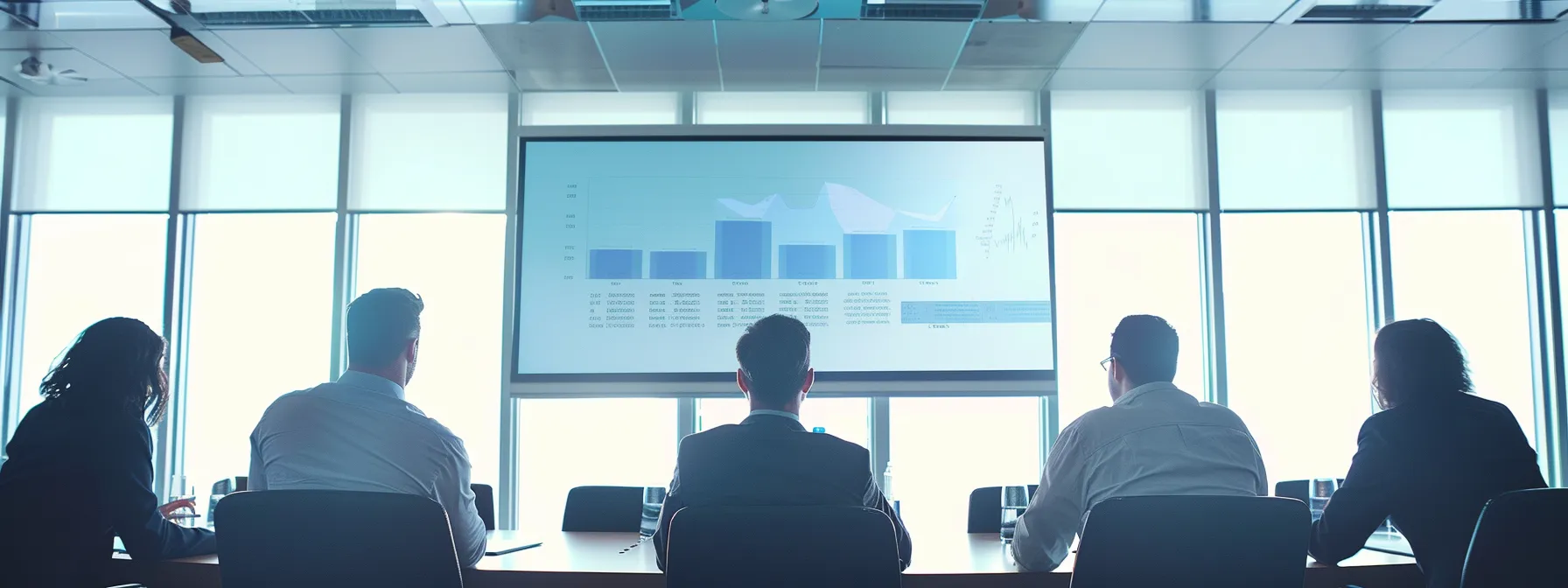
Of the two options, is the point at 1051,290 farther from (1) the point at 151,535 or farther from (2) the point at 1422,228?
(1) the point at 151,535

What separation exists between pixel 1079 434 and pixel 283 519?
1554 mm

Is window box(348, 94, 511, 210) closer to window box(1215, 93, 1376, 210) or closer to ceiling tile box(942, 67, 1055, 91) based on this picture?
ceiling tile box(942, 67, 1055, 91)

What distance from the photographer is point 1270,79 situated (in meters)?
4.49

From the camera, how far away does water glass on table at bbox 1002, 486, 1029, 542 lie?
2.34 metres

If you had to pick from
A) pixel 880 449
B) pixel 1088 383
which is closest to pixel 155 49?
pixel 880 449

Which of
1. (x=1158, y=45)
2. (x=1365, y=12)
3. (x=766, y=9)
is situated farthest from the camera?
(x=1158, y=45)

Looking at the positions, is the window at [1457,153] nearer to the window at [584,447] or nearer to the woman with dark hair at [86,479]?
the window at [584,447]

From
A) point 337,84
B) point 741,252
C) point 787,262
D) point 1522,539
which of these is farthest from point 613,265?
point 1522,539

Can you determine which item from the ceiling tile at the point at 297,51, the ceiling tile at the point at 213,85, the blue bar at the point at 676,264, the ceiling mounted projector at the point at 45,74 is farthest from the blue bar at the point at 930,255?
the ceiling mounted projector at the point at 45,74

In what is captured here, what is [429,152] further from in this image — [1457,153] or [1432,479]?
[1457,153]

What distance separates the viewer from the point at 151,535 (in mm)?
1957

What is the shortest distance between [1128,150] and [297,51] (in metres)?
3.99

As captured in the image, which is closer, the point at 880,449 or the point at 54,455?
the point at 54,455

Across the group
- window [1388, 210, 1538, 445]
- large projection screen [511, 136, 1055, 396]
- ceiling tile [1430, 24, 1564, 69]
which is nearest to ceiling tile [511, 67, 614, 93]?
large projection screen [511, 136, 1055, 396]
